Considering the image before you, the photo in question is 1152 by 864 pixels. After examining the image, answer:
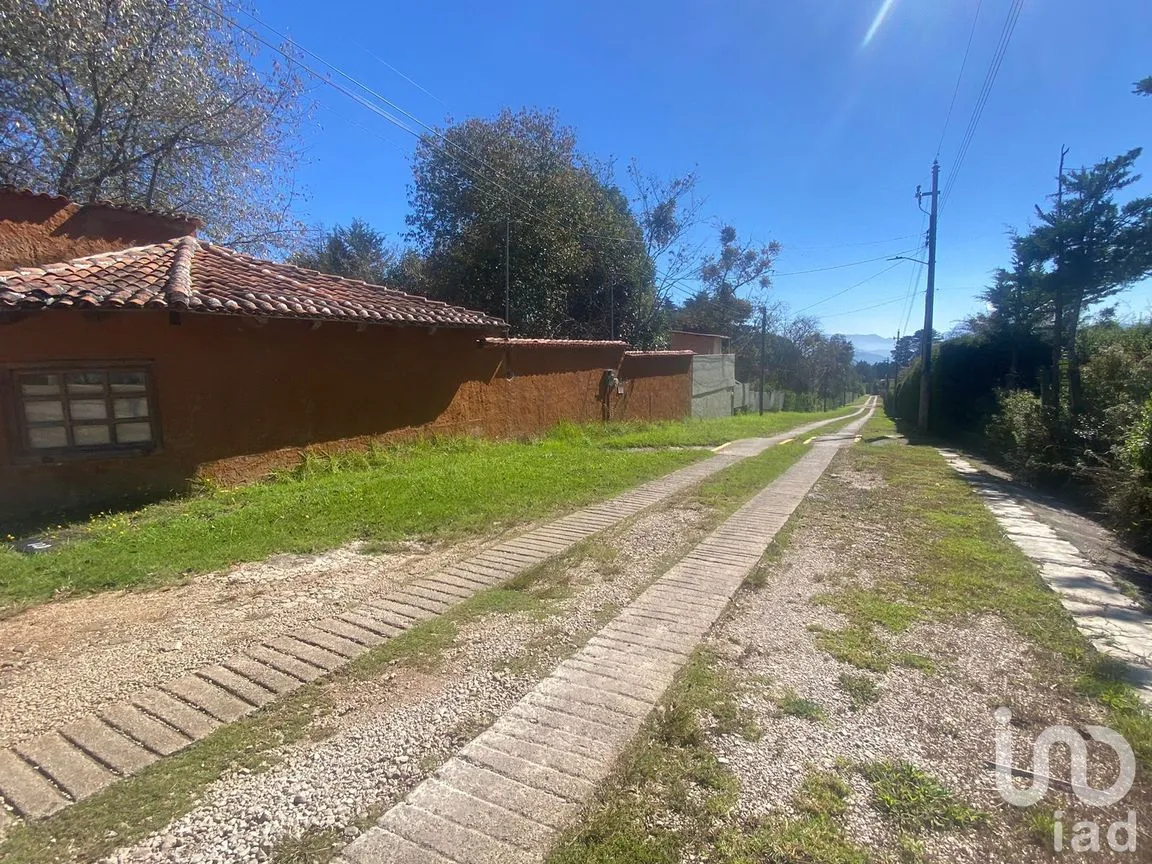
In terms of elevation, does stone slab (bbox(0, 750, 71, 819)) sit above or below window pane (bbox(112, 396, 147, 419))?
below

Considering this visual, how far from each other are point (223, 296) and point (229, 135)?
24.4 feet

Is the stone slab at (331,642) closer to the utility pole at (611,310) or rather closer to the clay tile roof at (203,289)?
the clay tile roof at (203,289)

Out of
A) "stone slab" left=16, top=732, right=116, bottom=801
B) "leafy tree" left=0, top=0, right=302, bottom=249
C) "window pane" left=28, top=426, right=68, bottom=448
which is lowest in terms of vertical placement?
"stone slab" left=16, top=732, right=116, bottom=801

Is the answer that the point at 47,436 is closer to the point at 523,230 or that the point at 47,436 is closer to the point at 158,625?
the point at 158,625

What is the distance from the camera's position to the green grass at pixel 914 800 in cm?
199

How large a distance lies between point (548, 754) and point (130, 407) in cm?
673

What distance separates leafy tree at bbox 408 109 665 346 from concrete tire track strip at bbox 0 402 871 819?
51.5 feet

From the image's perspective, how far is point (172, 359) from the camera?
261 inches

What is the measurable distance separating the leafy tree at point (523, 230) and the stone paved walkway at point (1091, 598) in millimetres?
15187

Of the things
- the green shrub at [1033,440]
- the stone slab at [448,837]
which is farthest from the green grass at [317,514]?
the green shrub at [1033,440]

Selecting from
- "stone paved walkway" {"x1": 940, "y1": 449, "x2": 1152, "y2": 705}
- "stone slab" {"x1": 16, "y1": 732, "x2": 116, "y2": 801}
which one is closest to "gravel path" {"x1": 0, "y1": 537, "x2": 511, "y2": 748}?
"stone slab" {"x1": 16, "y1": 732, "x2": 116, "y2": 801}

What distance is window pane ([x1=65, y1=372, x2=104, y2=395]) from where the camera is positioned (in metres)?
6.25

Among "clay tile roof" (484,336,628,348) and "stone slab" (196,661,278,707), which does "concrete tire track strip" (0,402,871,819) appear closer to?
"stone slab" (196,661,278,707)

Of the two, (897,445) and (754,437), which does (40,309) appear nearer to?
(754,437)
